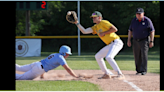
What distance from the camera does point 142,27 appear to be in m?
8.74

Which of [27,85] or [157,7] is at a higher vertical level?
[157,7]

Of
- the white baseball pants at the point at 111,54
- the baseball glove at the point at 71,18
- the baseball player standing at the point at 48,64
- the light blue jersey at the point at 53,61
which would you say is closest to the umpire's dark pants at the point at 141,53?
the white baseball pants at the point at 111,54

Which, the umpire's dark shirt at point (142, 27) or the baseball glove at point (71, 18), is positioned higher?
the baseball glove at point (71, 18)

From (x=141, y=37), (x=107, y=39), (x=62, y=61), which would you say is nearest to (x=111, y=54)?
(x=107, y=39)

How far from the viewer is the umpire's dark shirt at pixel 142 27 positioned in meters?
8.67

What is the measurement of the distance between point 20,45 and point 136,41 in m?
11.0

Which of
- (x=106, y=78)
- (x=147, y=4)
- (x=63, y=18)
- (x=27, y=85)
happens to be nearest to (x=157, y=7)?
(x=147, y=4)

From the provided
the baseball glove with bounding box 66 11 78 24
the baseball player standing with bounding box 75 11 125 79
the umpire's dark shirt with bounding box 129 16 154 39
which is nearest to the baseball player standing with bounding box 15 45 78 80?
the baseball glove with bounding box 66 11 78 24

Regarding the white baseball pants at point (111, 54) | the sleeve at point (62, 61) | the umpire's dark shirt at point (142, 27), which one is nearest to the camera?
the sleeve at point (62, 61)

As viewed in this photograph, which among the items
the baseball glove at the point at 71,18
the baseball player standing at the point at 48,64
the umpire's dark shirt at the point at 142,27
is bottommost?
→ the baseball player standing at the point at 48,64

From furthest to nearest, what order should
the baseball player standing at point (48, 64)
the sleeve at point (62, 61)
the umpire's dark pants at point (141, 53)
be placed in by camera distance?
1. the umpire's dark pants at point (141, 53)
2. the baseball player standing at point (48, 64)
3. the sleeve at point (62, 61)

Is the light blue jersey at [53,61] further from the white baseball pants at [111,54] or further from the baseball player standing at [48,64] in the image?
the white baseball pants at [111,54]

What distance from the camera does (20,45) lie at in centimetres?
1850

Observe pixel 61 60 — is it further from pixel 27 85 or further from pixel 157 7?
pixel 157 7
